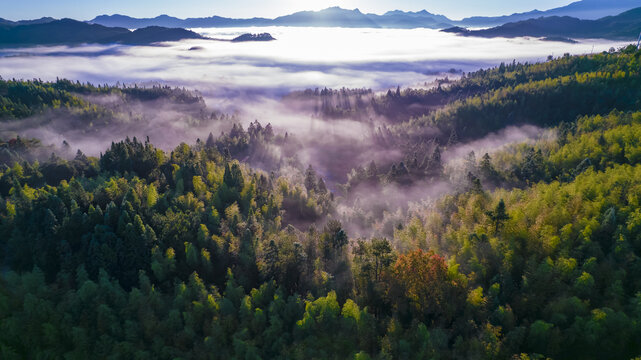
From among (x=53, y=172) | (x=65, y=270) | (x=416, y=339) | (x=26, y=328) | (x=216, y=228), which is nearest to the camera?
(x=416, y=339)

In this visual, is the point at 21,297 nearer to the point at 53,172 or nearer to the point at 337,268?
the point at 337,268

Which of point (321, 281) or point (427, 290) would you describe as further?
point (321, 281)

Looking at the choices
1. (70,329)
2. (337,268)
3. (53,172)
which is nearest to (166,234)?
(70,329)

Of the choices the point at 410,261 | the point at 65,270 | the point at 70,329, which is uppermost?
the point at 410,261

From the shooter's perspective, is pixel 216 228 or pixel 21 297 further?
pixel 216 228

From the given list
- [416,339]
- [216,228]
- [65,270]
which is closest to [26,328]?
[65,270]

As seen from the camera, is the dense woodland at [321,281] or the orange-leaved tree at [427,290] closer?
the dense woodland at [321,281]

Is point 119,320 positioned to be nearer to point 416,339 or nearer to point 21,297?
point 21,297

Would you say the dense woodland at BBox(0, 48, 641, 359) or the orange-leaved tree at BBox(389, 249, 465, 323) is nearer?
the dense woodland at BBox(0, 48, 641, 359)

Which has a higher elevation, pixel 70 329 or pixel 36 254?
pixel 36 254

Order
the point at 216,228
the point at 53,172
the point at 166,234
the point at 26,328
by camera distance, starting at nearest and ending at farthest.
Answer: the point at 26,328 < the point at 166,234 < the point at 216,228 < the point at 53,172

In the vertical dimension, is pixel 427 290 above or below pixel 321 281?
above
